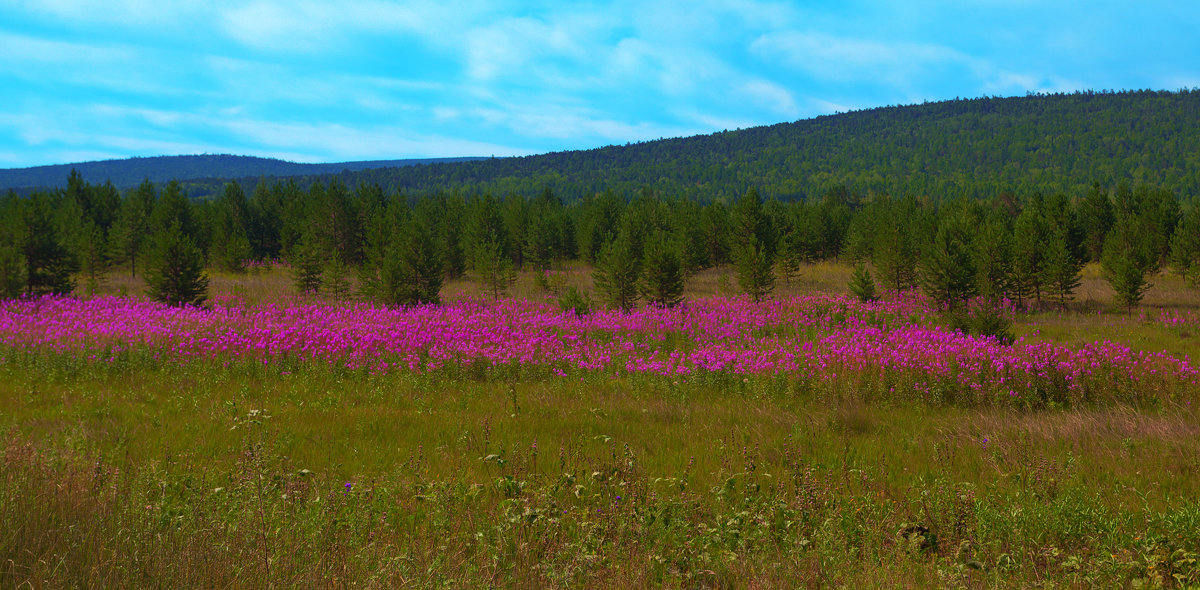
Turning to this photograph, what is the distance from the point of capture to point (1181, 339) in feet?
49.8

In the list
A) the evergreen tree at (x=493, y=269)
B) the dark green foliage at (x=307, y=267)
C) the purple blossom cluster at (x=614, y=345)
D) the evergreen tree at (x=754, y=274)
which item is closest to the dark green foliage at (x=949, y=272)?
the evergreen tree at (x=754, y=274)

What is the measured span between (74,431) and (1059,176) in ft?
750

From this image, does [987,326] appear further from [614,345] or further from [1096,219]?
[1096,219]

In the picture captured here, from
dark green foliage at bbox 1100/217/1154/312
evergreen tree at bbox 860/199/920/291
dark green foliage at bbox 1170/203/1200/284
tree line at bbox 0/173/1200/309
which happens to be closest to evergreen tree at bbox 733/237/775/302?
tree line at bbox 0/173/1200/309

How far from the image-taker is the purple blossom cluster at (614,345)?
28.6 ft

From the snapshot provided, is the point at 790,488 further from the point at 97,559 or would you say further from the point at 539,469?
the point at 97,559

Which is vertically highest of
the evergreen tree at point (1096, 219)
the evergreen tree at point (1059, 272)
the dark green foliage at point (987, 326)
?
the evergreen tree at point (1096, 219)

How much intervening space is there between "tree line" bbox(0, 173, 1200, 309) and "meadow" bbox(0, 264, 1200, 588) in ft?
29.2

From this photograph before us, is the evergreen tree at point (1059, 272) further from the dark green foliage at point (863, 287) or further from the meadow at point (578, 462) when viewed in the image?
the meadow at point (578, 462)

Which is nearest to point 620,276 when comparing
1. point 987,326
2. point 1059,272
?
point 987,326

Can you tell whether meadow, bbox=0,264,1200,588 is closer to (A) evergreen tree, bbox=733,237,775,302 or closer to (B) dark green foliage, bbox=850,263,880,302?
(B) dark green foliage, bbox=850,263,880,302

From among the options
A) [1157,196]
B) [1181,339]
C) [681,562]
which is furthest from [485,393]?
[1157,196]

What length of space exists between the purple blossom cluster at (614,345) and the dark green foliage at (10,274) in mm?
4051

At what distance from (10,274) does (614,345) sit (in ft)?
71.2
